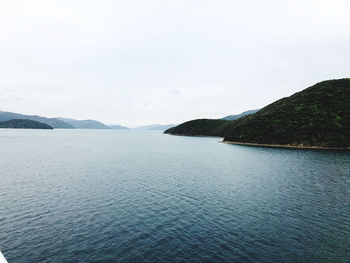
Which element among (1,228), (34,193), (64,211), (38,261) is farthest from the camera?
(34,193)

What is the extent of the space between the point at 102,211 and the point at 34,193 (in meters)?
21.4

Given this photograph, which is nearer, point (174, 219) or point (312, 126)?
point (174, 219)

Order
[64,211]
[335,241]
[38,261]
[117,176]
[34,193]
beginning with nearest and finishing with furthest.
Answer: [38,261], [335,241], [64,211], [34,193], [117,176]

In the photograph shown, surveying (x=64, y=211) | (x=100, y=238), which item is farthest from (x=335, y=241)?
(x=64, y=211)

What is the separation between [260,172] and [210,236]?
167 ft

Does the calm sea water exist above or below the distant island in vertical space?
below

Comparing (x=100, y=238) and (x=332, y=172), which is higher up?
(x=332, y=172)

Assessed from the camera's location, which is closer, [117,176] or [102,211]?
[102,211]

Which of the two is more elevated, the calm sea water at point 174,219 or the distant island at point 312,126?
the distant island at point 312,126

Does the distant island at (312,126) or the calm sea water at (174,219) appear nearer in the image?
the calm sea water at (174,219)

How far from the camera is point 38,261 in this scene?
23.2 metres

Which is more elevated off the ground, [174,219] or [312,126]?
[312,126]

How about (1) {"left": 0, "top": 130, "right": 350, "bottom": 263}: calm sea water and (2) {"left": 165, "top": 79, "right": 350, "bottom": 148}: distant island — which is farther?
(2) {"left": 165, "top": 79, "right": 350, "bottom": 148}: distant island

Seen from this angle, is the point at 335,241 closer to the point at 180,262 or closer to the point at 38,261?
the point at 180,262
